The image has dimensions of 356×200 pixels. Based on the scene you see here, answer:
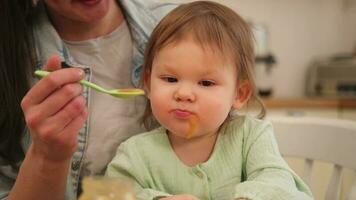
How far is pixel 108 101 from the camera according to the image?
3.76ft

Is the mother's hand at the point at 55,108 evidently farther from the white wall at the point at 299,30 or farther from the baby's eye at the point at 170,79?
the white wall at the point at 299,30

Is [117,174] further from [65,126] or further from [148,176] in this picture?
[65,126]

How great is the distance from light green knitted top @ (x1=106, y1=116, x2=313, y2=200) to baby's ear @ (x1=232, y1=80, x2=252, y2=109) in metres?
0.04

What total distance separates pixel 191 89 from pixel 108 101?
1.07 feet

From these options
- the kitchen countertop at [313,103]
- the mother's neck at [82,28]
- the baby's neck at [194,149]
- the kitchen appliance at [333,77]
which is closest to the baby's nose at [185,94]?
the baby's neck at [194,149]

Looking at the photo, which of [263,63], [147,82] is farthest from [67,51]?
[263,63]

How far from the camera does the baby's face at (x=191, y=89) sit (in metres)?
0.89

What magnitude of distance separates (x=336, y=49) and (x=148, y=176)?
8.69 ft

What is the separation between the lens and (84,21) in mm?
1116

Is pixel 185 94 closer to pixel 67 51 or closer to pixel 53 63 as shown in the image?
pixel 53 63

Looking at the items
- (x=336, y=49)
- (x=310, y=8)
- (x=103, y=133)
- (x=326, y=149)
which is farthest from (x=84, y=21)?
(x=336, y=49)

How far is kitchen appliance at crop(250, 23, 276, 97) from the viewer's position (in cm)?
284

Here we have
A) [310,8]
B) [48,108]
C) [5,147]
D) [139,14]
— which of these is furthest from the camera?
[310,8]

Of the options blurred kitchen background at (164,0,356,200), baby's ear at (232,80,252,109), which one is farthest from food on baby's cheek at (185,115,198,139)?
blurred kitchen background at (164,0,356,200)
